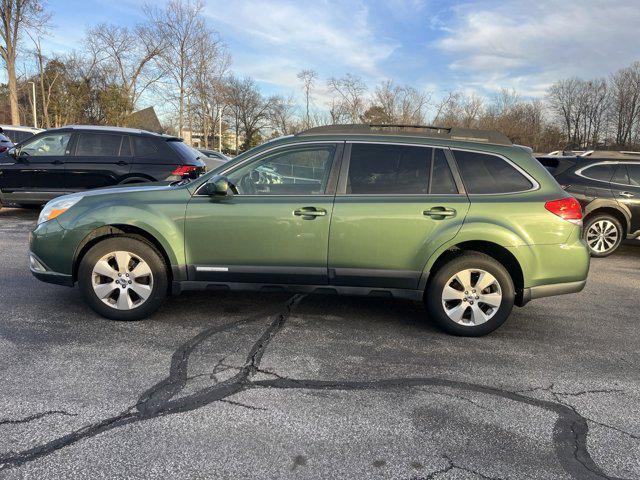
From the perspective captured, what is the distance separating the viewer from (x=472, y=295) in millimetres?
4031

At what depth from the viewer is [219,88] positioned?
33000mm

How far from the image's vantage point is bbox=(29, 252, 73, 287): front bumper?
4172 mm

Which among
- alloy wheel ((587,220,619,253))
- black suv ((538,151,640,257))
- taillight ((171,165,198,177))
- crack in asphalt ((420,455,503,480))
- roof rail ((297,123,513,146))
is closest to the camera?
crack in asphalt ((420,455,503,480))

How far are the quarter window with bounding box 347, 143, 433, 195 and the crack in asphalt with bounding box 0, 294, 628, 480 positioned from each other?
5.30ft

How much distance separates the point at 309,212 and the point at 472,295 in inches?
62.4

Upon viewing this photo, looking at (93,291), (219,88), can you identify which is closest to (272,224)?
(93,291)

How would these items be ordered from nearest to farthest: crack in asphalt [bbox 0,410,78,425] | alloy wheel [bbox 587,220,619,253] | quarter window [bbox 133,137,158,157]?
crack in asphalt [bbox 0,410,78,425] < alloy wheel [bbox 587,220,619,253] < quarter window [bbox 133,137,158,157]

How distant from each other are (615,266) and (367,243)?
215 inches

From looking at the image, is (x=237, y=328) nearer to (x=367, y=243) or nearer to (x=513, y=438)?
(x=367, y=243)

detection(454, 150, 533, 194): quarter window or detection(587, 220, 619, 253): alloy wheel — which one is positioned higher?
detection(454, 150, 533, 194): quarter window

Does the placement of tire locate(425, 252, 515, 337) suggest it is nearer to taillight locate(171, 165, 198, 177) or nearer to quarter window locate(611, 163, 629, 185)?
quarter window locate(611, 163, 629, 185)

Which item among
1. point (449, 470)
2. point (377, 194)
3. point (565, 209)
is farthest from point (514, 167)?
point (449, 470)

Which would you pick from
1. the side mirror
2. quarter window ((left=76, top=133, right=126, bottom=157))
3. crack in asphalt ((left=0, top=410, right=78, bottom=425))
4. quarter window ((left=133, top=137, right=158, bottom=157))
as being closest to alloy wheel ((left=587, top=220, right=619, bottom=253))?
the side mirror

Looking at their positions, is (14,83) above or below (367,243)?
above
